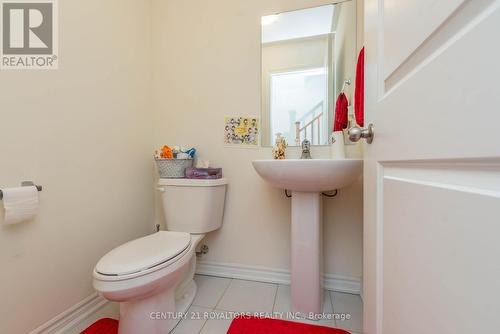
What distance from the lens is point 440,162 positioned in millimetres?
318

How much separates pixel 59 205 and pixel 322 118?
146 centimetres

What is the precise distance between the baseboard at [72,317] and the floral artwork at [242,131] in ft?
3.78

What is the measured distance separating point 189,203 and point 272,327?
0.78 metres

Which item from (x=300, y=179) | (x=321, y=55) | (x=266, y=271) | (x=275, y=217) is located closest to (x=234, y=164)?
(x=275, y=217)

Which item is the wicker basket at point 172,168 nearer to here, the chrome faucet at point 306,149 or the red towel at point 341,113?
the chrome faucet at point 306,149

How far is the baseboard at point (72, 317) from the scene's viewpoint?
91cm

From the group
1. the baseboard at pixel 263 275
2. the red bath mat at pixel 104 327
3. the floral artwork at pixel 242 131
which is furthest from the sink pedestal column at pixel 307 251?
the red bath mat at pixel 104 327

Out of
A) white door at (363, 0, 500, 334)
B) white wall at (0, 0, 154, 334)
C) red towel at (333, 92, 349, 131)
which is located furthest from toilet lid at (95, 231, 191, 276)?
red towel at (333, 92, 349, 131)

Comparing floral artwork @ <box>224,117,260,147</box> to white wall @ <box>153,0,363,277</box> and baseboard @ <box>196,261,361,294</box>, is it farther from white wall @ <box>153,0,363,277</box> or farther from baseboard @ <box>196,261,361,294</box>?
A: baseboard @ <box>196,261,361,294</box>

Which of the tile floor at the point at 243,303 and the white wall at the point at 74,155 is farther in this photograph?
the tile floor at the point at 243,303

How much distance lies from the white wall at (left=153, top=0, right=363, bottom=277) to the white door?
839mm

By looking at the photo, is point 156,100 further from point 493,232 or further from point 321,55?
point 493,232

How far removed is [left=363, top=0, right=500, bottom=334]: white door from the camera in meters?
0.23

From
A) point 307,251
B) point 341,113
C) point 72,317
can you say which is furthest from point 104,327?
point 341,113
